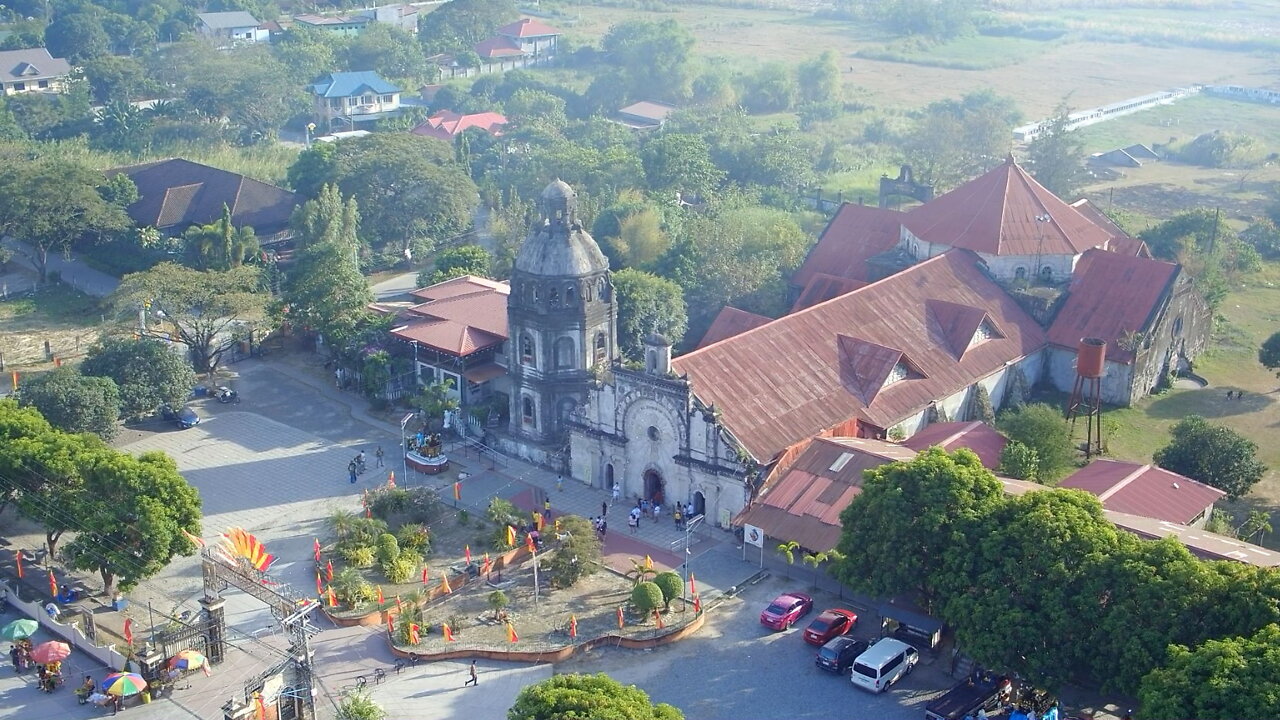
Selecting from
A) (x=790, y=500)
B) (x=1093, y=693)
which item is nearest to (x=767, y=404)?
(x=790, y=500)

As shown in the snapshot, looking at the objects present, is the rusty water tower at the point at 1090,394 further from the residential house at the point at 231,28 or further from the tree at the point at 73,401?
the residential house at the point at 231,28

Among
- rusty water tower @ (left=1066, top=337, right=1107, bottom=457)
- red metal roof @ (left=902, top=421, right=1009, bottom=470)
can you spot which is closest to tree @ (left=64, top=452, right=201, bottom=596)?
red metal roof @ (left=902, top=421, right=1009, bottom=470)

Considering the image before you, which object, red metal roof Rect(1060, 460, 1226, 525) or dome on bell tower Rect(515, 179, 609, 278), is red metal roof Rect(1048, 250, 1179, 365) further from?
dome on bell tower Rect(515, 179, 609, 278)

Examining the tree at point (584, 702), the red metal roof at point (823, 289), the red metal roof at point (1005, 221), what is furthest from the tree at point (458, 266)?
the tree at point (584, 702)

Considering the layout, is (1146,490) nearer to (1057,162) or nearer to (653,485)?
(653,485)

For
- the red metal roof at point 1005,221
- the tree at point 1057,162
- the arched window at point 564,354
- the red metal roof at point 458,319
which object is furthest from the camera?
the tree at point 1057,162
